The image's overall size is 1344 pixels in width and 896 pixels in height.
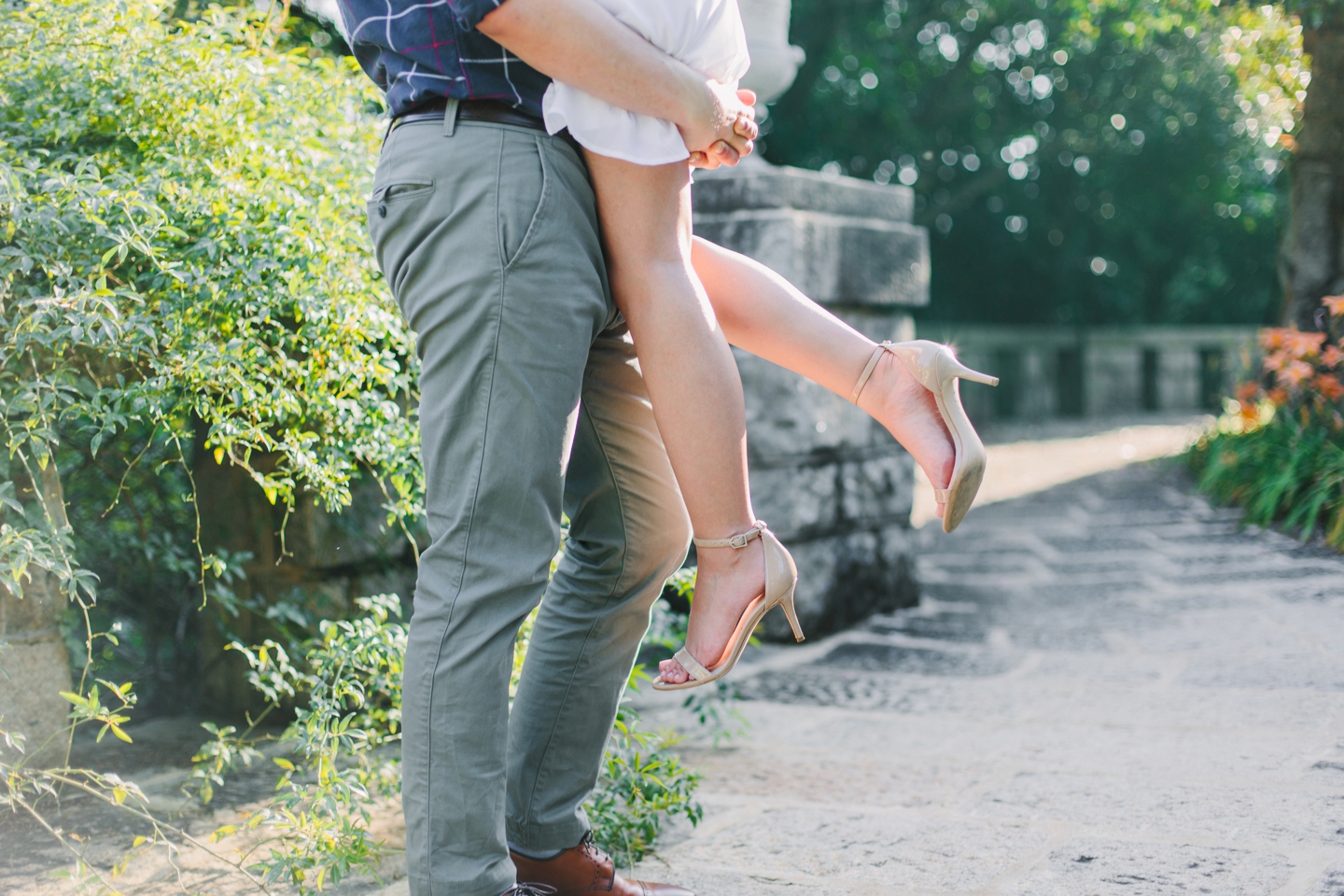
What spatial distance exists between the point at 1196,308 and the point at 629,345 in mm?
11228

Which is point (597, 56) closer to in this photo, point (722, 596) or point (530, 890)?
point (722, 596)

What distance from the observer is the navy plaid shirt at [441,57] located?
1161 millimetres

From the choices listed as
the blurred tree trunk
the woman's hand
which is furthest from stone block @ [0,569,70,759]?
the blurred tree trunk

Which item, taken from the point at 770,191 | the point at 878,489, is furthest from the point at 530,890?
the point at 878,489

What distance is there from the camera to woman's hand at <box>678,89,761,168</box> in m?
1.23

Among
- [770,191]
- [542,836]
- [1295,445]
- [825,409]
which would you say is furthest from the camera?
[1295,445]

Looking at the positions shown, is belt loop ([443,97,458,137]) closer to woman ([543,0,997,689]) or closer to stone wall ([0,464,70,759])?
woman ([543,0,997,689])

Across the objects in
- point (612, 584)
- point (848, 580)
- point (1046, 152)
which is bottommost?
point (848, 580)

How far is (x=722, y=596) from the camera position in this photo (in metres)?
1.30

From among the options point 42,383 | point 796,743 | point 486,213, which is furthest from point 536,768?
point 796,743

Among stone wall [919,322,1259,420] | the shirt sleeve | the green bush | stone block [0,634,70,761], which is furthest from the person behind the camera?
stone wall [919,322,1259,420]

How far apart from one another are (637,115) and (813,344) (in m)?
0.40

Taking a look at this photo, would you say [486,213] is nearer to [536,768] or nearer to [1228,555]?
[536,768]

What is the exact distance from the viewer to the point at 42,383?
1395 mm
